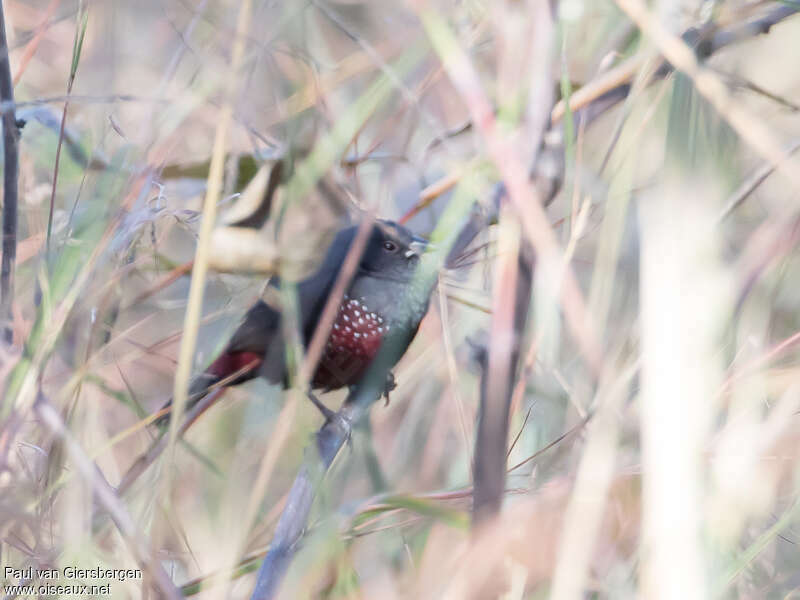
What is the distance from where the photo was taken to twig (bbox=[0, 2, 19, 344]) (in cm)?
151

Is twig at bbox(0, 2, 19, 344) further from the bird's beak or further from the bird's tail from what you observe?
the bird's beak

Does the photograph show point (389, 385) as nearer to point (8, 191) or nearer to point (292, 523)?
point (292, 523)

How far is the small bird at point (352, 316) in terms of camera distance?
2.57m

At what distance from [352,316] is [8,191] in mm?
1293

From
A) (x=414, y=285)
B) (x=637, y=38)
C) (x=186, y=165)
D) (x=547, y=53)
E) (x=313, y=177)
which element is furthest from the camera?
(x=414, y=285)

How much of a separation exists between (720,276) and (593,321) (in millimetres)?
212

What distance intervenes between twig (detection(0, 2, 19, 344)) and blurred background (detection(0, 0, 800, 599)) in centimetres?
7

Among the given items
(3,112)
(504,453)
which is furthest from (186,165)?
(504,453)

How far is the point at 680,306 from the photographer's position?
959mm

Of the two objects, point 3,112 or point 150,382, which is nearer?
point 3,112

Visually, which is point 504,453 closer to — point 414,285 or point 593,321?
point 593,321

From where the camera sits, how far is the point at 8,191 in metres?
1.55

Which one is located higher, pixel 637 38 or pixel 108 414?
pixel 637 38

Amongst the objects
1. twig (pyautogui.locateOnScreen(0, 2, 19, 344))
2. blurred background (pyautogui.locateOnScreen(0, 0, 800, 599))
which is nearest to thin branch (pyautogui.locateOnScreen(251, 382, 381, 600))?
blurred background (pyautogui.locateOnScreen(0, 0, 800, 599))
